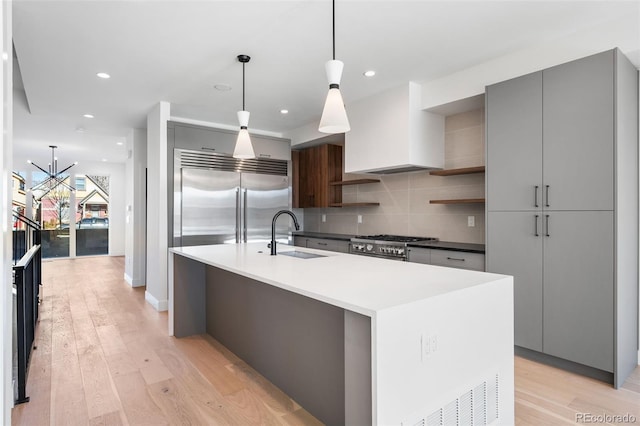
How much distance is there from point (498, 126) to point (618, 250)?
126 centimetres

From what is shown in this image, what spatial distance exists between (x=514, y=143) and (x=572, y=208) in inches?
26.4

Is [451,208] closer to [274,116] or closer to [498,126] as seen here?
[498,126]

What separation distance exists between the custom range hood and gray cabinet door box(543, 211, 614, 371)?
4.81ft

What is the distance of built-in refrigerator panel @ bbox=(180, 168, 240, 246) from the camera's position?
14.9 feet

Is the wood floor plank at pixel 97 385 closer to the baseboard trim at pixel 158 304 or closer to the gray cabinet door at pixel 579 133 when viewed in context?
the baseboard trim at pixel 158 304

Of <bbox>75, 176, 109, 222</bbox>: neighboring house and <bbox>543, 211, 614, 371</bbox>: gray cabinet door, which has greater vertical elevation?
<bbox>75, 176, 109, 222</bbox>: neighboring house

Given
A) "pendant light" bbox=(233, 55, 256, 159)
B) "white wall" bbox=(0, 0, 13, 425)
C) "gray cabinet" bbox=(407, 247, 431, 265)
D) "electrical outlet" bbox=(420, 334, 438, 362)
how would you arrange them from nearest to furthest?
"white wall" bbox=(0, 0, 13, 425) → "electrical outlet" bbox=(420, 334, 438, 362) → "pendant light" bbox=(233, 55, 256, 159) → "gray cabinet" bbox=(407, 247, 431, 265)

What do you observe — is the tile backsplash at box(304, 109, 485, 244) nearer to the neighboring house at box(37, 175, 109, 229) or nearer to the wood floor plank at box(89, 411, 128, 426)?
the wood floor plank at box(89, 411, 128, 426)

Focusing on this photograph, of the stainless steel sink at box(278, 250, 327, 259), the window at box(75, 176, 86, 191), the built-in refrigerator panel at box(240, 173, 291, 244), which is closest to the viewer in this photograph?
the stainless steel sink at box(278, 250, 327, 259)

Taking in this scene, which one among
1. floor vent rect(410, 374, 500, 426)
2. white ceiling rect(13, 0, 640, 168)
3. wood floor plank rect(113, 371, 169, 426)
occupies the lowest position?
wood floor plank rect(113, 371, 169, 426)

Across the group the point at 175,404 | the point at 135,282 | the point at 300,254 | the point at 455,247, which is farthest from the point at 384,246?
the point at 135,282

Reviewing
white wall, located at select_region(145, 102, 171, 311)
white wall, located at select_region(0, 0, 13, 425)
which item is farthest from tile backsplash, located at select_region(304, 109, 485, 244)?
white wall, located at select_region(0, 0, 13, 425)

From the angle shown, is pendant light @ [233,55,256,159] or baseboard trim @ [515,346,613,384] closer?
baseboard trim @ [515,346,613,384]

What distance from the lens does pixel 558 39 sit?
277cm
